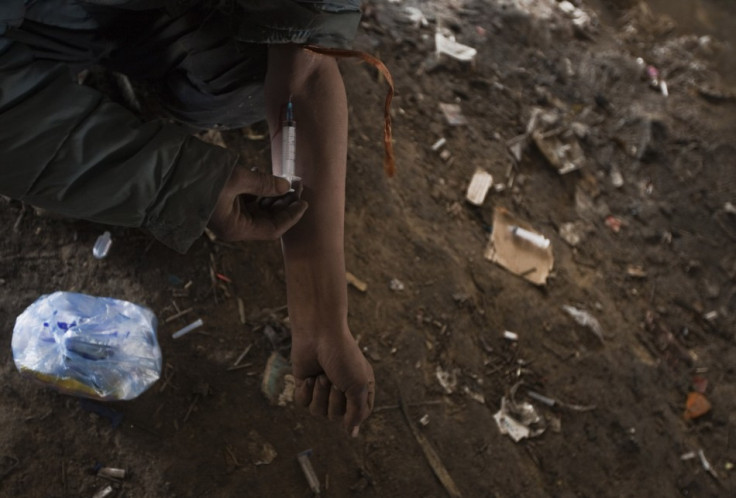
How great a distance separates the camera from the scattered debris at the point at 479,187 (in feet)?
10.4

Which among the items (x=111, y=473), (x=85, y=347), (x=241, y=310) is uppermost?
(x=85, y=347)

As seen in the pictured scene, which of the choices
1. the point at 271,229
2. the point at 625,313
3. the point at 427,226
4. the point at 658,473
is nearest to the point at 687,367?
the point at 625,313

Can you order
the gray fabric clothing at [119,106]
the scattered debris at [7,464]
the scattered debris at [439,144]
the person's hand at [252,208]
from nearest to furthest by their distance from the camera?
the gray fabric clothing at [119,106], the person's hand at [252,208], the scattered debris at [7,464], the scattered debris at [439,144]

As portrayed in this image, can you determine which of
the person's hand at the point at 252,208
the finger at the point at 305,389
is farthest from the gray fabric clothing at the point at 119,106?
the finger at the point at 305,389

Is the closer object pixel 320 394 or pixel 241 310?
pixel 320 394

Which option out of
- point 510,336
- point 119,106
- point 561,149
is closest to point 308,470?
point 510,336

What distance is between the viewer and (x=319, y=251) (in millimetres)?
1864

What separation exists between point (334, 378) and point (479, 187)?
5.88 feet

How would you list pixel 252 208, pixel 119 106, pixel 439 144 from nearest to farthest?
pixel 119 106 < pixel 252 208 < pixel 439 144

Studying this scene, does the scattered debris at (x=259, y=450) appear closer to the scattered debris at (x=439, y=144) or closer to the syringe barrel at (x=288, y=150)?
the syringe barrel at (x=288, y=150)

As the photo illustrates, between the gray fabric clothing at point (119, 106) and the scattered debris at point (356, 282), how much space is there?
960 mm

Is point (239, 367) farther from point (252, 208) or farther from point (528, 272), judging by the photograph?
point (528, 272)

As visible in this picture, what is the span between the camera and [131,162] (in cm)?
146

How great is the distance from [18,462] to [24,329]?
1.38 ft
